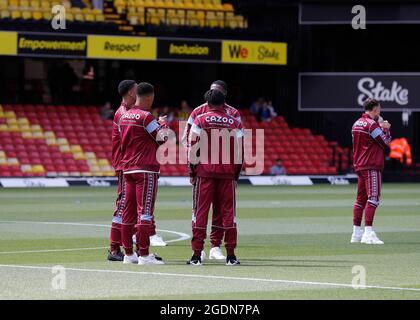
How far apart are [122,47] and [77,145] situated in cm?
383

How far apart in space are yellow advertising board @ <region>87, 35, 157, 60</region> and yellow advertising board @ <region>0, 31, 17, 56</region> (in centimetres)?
271

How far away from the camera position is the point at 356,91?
45.8m

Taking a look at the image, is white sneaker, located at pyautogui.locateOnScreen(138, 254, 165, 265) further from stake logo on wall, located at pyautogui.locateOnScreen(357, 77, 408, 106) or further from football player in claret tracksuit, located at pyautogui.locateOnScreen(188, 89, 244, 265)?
stake logo on wall, located at pyautogui.locateOnScreen(357, 77, 408, 106)

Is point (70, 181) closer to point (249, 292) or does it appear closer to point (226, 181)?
point (226, 181)

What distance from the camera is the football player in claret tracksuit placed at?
1513 centimetres

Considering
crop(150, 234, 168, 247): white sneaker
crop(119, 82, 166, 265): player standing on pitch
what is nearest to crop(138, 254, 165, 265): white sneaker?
crop(119, 82, 166, 265): player standing on pitch

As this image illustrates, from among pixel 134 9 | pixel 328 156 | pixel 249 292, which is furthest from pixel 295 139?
pixel 249 292

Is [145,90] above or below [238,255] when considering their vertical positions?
above

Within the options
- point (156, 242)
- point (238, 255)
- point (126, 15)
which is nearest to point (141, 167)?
point (238, 255)

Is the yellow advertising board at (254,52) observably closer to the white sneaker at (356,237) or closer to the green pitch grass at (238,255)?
the green pitch grass at (238,255)

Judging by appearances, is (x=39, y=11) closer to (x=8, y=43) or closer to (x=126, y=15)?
(x=8, y=43)

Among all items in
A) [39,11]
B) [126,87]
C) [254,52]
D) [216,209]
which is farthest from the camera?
[254,52]

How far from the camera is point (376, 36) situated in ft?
159

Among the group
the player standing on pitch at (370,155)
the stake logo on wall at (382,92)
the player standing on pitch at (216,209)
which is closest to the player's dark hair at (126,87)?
the player standing on pitch at (216,209)
